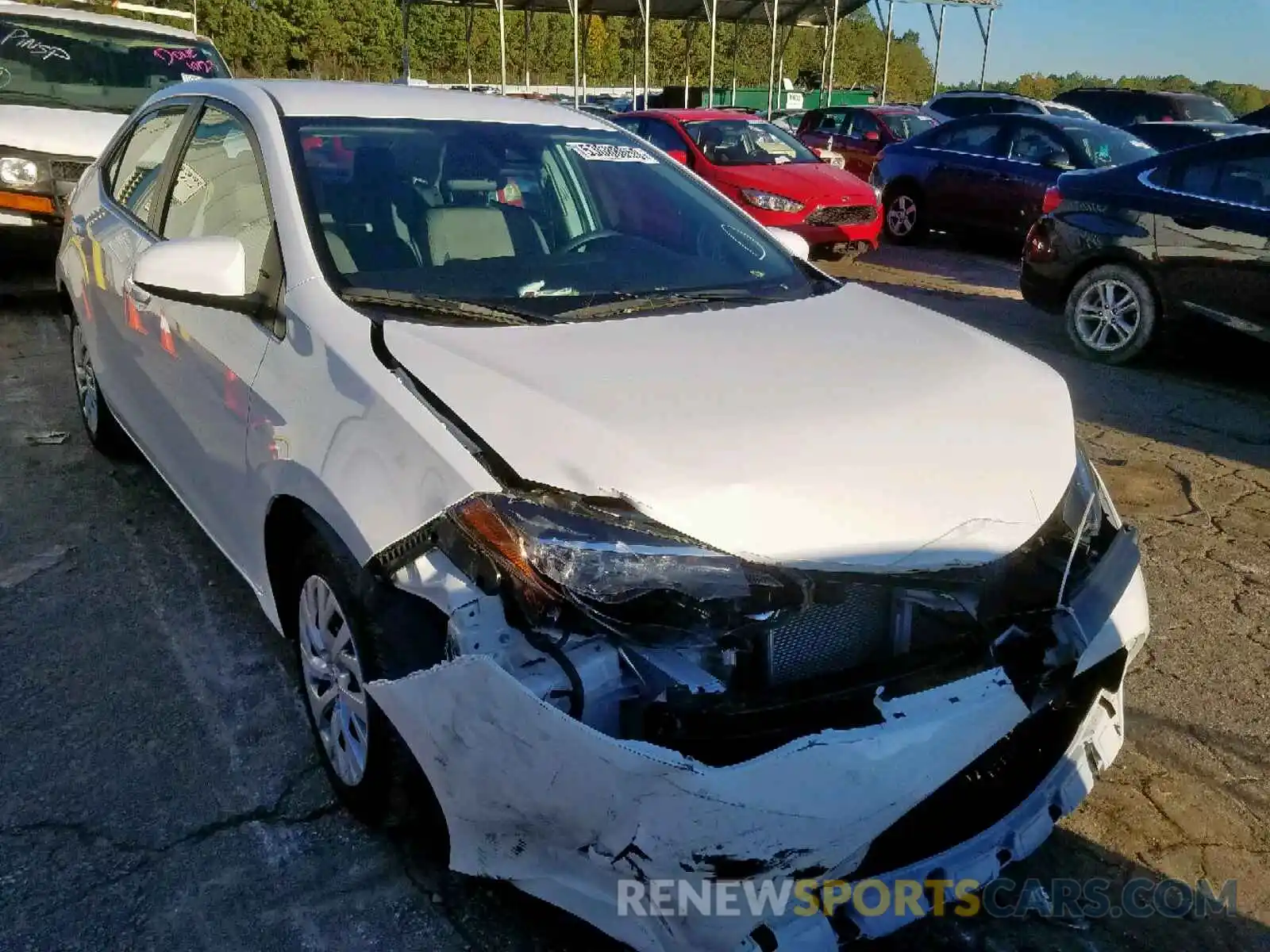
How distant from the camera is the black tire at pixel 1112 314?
6547 mm

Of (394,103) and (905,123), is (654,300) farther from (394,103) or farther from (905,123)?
(905,123)

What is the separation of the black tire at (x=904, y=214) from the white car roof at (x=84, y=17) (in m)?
7.40

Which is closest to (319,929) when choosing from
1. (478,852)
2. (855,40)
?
(478,852)

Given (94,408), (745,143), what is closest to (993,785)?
(94,408)

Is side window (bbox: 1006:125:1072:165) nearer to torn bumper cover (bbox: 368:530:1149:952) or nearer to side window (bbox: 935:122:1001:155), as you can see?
side window (bbox: 935:122:1001:155)

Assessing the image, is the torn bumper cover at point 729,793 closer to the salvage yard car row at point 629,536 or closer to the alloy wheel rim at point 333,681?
the salvage yard car row at point 629,536

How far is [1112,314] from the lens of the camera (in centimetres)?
673

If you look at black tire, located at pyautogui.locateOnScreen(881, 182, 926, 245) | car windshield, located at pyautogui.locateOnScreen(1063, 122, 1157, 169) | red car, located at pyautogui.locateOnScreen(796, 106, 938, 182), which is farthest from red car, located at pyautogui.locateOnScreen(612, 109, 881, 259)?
red car, located at pyautogui.locateOnScreen(796, 106, 938, 182)

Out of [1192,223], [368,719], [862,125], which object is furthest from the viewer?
[862,125]

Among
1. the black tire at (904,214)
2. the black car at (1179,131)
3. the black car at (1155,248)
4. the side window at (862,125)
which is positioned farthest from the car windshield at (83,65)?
the black car at (1179,131)

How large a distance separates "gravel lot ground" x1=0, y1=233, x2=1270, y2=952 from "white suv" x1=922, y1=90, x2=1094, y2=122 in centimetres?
1203

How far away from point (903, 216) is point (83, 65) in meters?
8.31

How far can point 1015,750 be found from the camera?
2074mm

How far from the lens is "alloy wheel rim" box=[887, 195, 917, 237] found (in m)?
11.8
